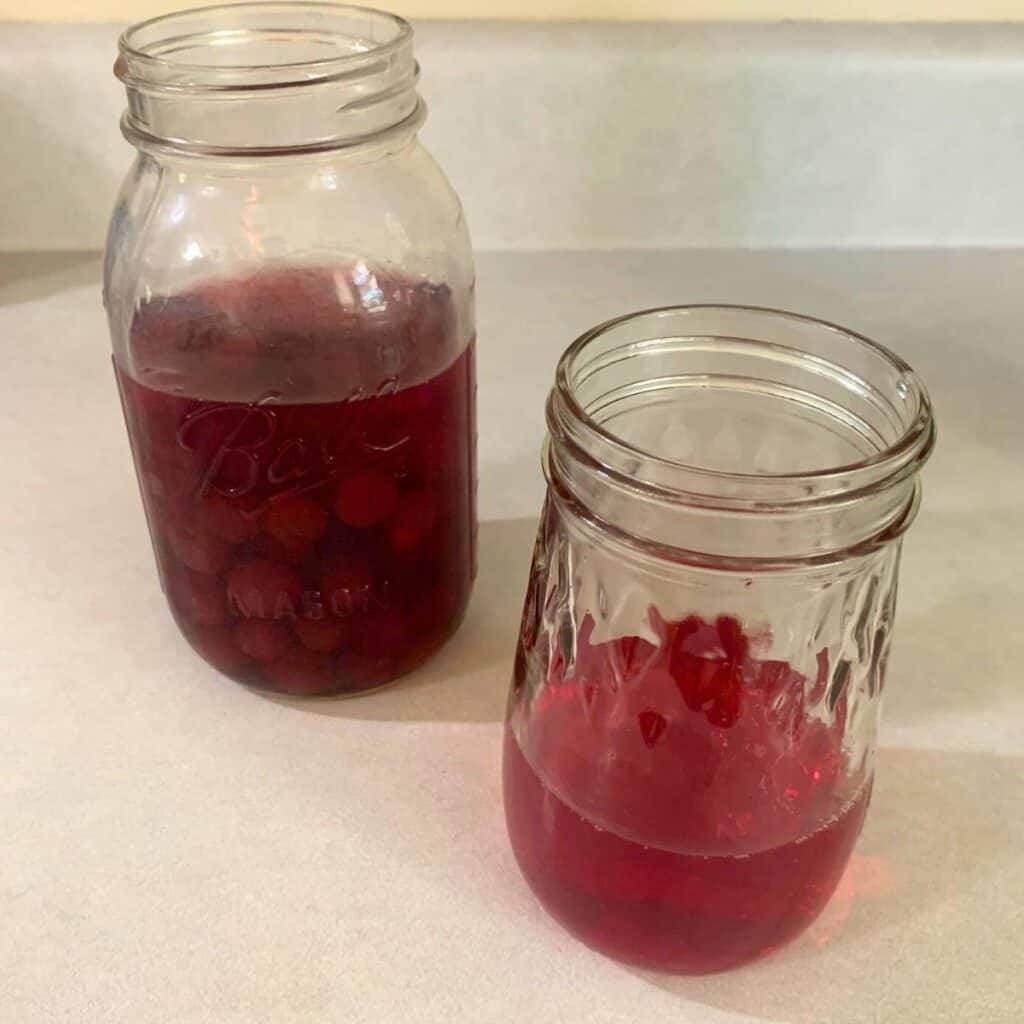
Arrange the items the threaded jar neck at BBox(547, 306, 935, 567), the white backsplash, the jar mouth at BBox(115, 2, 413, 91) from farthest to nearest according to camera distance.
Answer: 1. the white backsplash
2. the jar mouth at BBox(115, 2, 413, 91)
3. the threaded jar neck at BBox(547, 306, 935, 567)

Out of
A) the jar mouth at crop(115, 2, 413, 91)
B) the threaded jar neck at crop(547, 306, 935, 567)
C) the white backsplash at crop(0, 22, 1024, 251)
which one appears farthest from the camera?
the white backsplash at crop(0, 22, 1024, 251)

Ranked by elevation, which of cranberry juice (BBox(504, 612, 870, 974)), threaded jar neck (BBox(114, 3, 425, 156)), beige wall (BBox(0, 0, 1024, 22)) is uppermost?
threaded jar neck (BBox(114, 3, 425, 156))

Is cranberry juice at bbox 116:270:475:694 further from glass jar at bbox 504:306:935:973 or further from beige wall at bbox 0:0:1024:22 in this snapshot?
beige wall at bbox 0:0:1024:22

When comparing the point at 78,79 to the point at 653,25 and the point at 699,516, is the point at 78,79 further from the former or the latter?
the point at 699,516

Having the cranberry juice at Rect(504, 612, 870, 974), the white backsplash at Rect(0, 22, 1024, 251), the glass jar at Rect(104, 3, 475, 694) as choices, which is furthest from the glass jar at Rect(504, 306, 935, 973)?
the white backsplash at Rect(0, 22, 1024, 251)

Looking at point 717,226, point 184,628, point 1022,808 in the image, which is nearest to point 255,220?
point 184,628

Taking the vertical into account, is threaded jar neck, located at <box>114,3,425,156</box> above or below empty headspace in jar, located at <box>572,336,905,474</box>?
above
